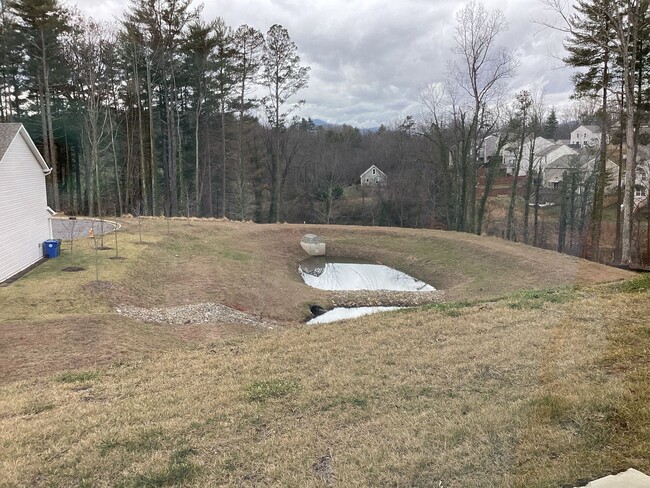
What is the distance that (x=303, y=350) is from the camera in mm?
6008

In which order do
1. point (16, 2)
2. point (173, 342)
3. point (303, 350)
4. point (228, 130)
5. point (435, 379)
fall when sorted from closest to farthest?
point (435, 379) < point (303, 350) < point (173, 342) < point (16, 2) < point (228, 130)

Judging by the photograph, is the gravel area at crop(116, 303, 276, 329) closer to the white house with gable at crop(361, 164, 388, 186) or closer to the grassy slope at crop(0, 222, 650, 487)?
the grassy slope at crop(0, 222, 650, 487)

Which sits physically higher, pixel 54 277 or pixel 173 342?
pixel 54 277

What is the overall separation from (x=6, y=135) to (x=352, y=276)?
13.7 meters

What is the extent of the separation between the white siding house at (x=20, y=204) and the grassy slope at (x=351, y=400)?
4.47m

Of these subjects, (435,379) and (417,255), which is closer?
(435,379)

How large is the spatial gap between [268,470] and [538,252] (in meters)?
18.4

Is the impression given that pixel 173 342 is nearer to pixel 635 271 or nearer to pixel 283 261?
pixel 283 261

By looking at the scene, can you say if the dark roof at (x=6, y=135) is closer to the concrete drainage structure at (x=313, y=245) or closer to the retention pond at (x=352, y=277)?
the retention pond at (x=352, y=277)

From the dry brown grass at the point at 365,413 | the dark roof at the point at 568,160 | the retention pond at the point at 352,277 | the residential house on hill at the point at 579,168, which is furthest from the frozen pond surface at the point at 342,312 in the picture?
the dark roof at the point at 568,160

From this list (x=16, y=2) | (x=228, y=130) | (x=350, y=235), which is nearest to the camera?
(x=16, y=2)

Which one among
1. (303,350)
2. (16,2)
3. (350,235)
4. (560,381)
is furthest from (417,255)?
(16,2)

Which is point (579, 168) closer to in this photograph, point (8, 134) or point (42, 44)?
point (8, 134)

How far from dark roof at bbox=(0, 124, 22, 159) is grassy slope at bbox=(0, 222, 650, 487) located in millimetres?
6045
